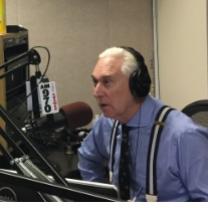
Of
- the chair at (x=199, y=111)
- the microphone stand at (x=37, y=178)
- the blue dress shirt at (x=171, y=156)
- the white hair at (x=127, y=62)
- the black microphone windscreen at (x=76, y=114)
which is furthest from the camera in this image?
the black microphone windscreen at (x=76, y=114)

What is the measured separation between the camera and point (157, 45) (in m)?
3.27

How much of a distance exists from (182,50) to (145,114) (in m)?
1.26

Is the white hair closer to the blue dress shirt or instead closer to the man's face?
the man's face

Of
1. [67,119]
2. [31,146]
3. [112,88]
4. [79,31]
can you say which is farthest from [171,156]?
[79,31]

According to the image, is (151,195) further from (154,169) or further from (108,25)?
(108,25)

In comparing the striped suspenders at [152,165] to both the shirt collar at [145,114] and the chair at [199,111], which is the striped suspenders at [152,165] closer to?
the shirt collar at [145,114]

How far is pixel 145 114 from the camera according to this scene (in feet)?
4.68

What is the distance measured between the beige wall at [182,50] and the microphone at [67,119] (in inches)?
22.9

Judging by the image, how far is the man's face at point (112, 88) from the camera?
55.1 inches

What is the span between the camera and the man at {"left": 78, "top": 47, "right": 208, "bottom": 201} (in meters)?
1.29

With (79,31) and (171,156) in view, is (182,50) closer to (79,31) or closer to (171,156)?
(79,31)

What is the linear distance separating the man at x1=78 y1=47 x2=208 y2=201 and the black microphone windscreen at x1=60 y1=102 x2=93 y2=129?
1072 millimetres

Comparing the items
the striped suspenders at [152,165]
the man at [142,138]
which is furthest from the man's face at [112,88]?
the striped suspenders at [152,165]
